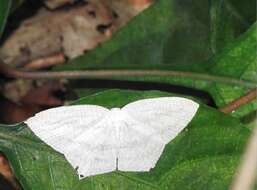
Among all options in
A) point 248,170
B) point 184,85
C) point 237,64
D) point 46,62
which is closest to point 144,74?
point 184,85

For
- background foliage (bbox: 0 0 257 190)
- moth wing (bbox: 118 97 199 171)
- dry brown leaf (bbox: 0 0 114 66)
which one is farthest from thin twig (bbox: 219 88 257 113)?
dry brown leaf (bbox: 0 0 114 66)

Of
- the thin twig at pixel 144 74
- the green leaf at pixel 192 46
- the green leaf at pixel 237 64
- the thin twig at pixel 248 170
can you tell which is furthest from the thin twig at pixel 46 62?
the thin twig at pixel 248 170

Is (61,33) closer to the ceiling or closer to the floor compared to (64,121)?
closer to the ceiling

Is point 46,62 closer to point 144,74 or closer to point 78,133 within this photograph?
point 144,74

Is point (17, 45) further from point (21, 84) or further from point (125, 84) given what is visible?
point (125, 84)

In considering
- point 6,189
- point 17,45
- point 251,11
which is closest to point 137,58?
point 251,11

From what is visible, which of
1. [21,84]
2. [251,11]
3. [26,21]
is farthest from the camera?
[26,21]

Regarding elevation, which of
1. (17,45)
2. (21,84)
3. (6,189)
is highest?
(17,45)
